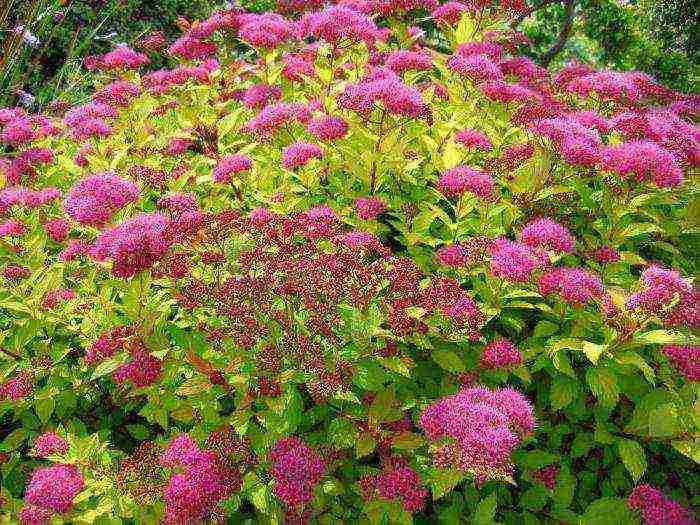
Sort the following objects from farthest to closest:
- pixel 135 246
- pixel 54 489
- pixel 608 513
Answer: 1. pixel 608 513
2. pixel 135 246
3. pixel 54 489

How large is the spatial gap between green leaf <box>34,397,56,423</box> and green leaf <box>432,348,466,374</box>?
124cm

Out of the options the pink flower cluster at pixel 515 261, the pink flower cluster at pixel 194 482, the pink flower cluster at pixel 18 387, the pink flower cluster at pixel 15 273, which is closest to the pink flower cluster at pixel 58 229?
the pink flower cluster at pixel 15 273

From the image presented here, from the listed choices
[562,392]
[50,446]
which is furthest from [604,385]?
[50,446]

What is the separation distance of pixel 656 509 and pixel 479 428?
0.59 m

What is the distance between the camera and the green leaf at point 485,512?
1.63m

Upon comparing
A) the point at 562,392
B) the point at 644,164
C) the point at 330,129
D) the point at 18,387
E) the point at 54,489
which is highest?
the point at 644,164

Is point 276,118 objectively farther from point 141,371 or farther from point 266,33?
point 141,371

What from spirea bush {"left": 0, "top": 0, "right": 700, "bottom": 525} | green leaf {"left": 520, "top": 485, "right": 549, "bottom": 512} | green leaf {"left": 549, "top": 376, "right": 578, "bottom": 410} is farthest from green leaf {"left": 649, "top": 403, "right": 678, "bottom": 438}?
green leaf {"left": 520, "top": 485, "right": 549, "bottom": 512}

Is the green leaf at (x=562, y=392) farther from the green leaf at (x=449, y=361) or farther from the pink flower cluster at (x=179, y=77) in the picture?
the pink flower cluster at (x=179, y=77)

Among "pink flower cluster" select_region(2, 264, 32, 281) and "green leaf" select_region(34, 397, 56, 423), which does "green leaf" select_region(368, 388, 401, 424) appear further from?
"pink flower cluster" select_region(2, 264, 32, 281)

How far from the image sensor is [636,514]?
161cm

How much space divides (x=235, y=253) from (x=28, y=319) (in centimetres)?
81

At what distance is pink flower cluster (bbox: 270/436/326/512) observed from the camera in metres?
1.39

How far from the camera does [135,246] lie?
156 centimetres
